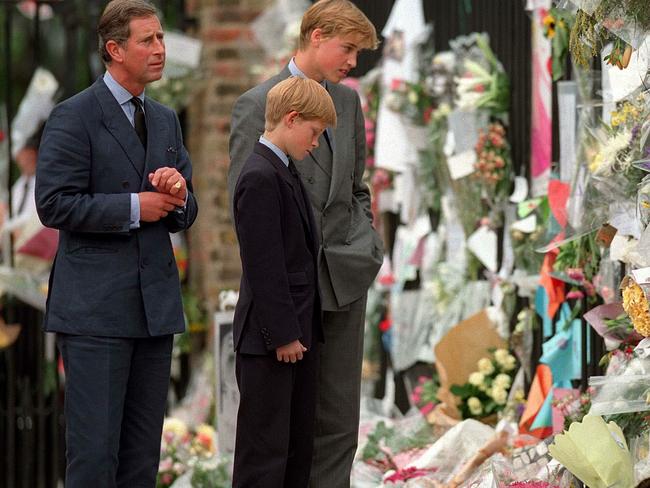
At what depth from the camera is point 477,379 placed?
5.87 m

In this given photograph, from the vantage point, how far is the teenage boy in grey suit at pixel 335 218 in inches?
166

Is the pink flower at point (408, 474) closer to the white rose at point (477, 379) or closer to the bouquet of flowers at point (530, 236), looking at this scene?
the white rose at point (477, 379)

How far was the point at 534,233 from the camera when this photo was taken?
5.72 meters

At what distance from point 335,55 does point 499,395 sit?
2.08 metres

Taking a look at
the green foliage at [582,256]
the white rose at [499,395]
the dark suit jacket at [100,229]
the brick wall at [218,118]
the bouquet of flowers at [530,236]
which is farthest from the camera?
the brick wall at [218,118]

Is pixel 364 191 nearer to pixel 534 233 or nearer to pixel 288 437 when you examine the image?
pixel 288 437

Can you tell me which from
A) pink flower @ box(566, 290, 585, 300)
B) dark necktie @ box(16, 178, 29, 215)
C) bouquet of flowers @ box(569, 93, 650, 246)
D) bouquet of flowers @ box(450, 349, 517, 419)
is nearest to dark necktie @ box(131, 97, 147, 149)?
bouquet of flowers @ box(569, 93, 650, 246)

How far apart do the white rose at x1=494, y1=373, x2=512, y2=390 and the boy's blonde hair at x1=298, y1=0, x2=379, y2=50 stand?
201 cm

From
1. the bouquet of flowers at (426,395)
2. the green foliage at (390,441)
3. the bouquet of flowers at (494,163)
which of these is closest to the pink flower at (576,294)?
the green foliage at (390,441)

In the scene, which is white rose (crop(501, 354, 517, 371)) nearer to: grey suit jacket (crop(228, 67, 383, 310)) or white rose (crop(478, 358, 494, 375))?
white rose (crop(478, 358, 494, 375))

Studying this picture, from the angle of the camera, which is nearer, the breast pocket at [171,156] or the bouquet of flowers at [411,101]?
the breast pocket at [171,156]

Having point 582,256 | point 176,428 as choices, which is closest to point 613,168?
point 582,256

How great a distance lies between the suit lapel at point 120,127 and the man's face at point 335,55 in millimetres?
610

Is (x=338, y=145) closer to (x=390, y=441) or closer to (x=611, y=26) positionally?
(x=611, y=26)
